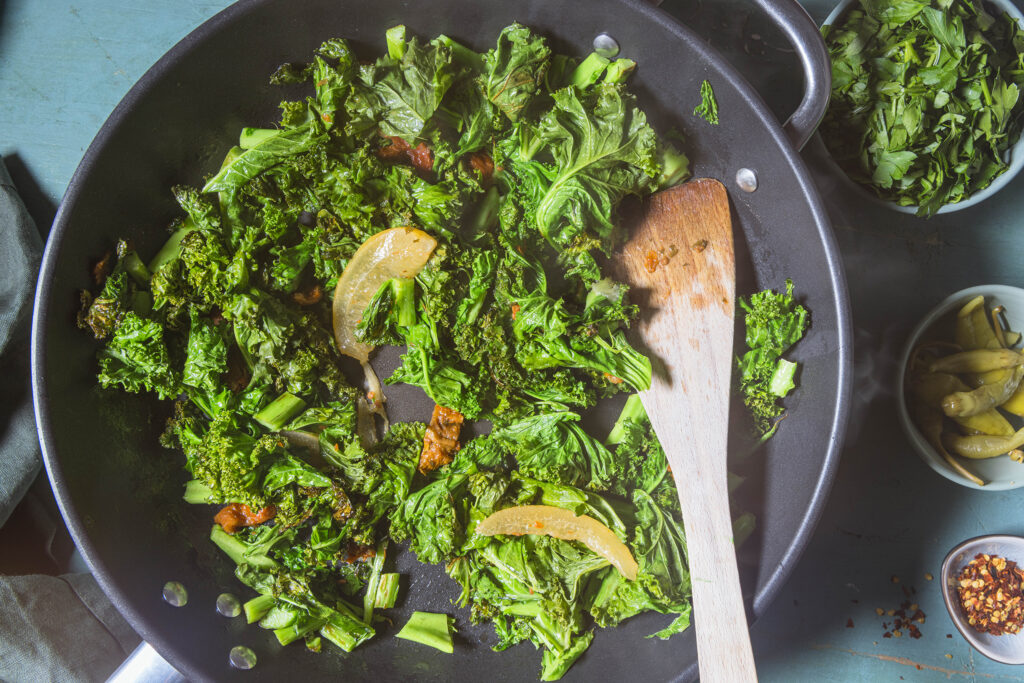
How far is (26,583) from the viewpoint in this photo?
3.17m

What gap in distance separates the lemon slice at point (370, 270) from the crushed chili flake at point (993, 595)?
320cm

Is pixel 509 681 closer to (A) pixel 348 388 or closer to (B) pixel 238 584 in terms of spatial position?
(B) pixel 238 584

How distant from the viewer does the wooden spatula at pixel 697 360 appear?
2871 millimetres

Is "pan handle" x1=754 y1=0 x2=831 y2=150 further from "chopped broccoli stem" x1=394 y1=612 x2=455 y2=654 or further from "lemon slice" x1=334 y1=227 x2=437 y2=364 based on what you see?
"chopped broccoli stem" x1=394 y1=612 x2=455 y2=654

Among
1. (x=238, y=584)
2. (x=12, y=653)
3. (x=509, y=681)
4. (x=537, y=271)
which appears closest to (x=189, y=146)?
(x=537, y=271)

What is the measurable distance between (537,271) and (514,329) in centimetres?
30

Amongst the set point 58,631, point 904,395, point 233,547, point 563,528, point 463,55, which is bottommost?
point 58,631

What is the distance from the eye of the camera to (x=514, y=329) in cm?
299

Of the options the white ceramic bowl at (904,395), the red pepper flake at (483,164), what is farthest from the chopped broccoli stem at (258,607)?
the white ceramic bowl at (904,395)

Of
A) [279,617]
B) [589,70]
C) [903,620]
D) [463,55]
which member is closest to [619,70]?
[589,70]

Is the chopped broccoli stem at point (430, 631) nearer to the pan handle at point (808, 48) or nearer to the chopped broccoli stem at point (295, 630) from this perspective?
the chopped broccoli stem at point (295, 630)

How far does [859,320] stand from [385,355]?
Answer: 2556 mm

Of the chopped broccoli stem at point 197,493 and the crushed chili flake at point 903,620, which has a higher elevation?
the chopped broccoli stem at point 197,493

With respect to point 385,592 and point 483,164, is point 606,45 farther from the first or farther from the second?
point 385,592
